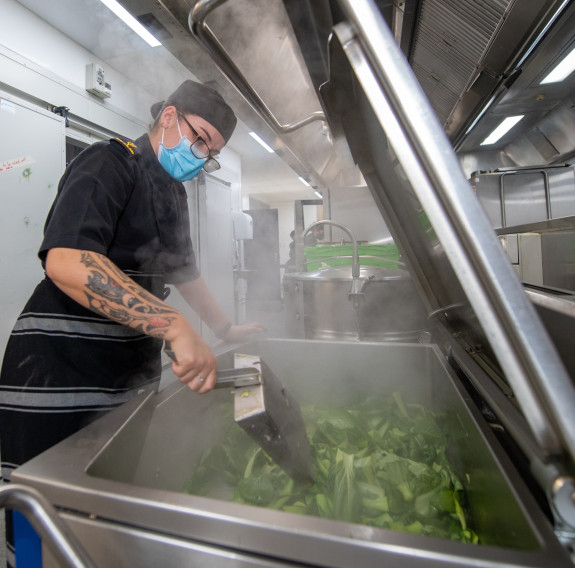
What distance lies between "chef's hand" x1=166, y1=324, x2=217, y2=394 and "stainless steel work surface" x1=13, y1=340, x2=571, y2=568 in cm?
13

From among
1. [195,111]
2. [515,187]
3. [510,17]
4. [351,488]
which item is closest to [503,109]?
[515,187]

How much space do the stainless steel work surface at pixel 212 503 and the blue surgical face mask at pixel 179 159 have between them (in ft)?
2.57

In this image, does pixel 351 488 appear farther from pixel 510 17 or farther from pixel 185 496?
pixel 510 17

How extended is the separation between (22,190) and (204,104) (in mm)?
1761

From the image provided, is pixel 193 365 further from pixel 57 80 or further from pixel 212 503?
pixel 57 80

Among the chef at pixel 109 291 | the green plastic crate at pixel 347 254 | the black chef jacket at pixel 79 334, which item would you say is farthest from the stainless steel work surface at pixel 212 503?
the green plastic crate at pixel 347 254

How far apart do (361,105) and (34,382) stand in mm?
1110

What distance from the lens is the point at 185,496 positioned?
427mm

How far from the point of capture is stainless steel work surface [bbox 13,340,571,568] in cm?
33

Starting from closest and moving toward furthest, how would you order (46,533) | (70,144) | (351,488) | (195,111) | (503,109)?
(46,533)
(351,488)
(195,111)
(70,144)
(503,109)

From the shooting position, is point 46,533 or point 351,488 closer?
point 46,533

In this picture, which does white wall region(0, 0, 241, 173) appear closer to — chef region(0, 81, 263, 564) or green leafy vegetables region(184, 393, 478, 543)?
chef region(0, 81, 263, 564)

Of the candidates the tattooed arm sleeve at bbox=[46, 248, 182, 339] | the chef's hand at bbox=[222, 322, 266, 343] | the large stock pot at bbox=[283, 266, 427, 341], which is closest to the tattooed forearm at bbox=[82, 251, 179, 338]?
the tattooed arm sleeve at bbox=[46, 248, 182, 339]

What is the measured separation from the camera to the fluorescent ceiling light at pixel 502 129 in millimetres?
3773
